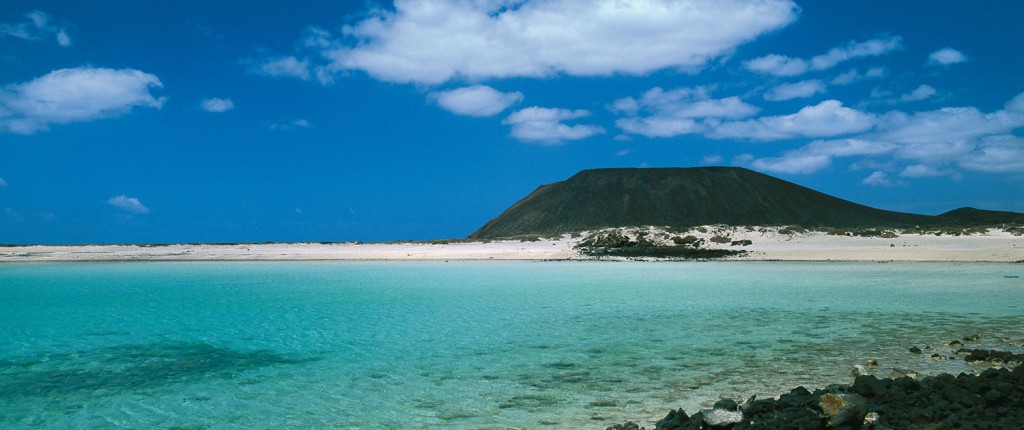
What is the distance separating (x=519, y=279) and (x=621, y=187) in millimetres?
73129

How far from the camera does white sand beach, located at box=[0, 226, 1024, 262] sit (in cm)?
3253

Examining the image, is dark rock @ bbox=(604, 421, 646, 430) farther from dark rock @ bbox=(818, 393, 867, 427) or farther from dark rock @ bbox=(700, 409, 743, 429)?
dark rock @ bbox=(818, 393, 867, 427)

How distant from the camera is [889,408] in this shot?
535 centimetres

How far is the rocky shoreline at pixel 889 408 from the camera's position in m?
5.00

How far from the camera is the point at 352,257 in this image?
43188mm

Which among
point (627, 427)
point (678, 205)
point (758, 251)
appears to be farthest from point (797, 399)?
point (678, 205)

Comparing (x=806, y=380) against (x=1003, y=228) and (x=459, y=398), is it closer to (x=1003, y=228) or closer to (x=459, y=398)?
(x=459, y=398)

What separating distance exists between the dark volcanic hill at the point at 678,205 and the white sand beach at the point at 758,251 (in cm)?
3530

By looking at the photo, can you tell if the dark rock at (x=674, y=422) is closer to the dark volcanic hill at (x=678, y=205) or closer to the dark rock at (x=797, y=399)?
the dark rock at (x=797, y=399)

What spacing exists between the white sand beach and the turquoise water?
40.7 feet

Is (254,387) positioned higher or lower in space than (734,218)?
lower

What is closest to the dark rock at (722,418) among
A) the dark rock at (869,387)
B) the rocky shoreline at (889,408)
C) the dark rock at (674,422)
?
the rocky shoreline at (889,408)

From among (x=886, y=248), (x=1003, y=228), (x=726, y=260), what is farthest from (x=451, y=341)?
(x=1003, y=228)

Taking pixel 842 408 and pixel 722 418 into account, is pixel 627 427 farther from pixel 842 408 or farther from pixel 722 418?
pixel 842 408
